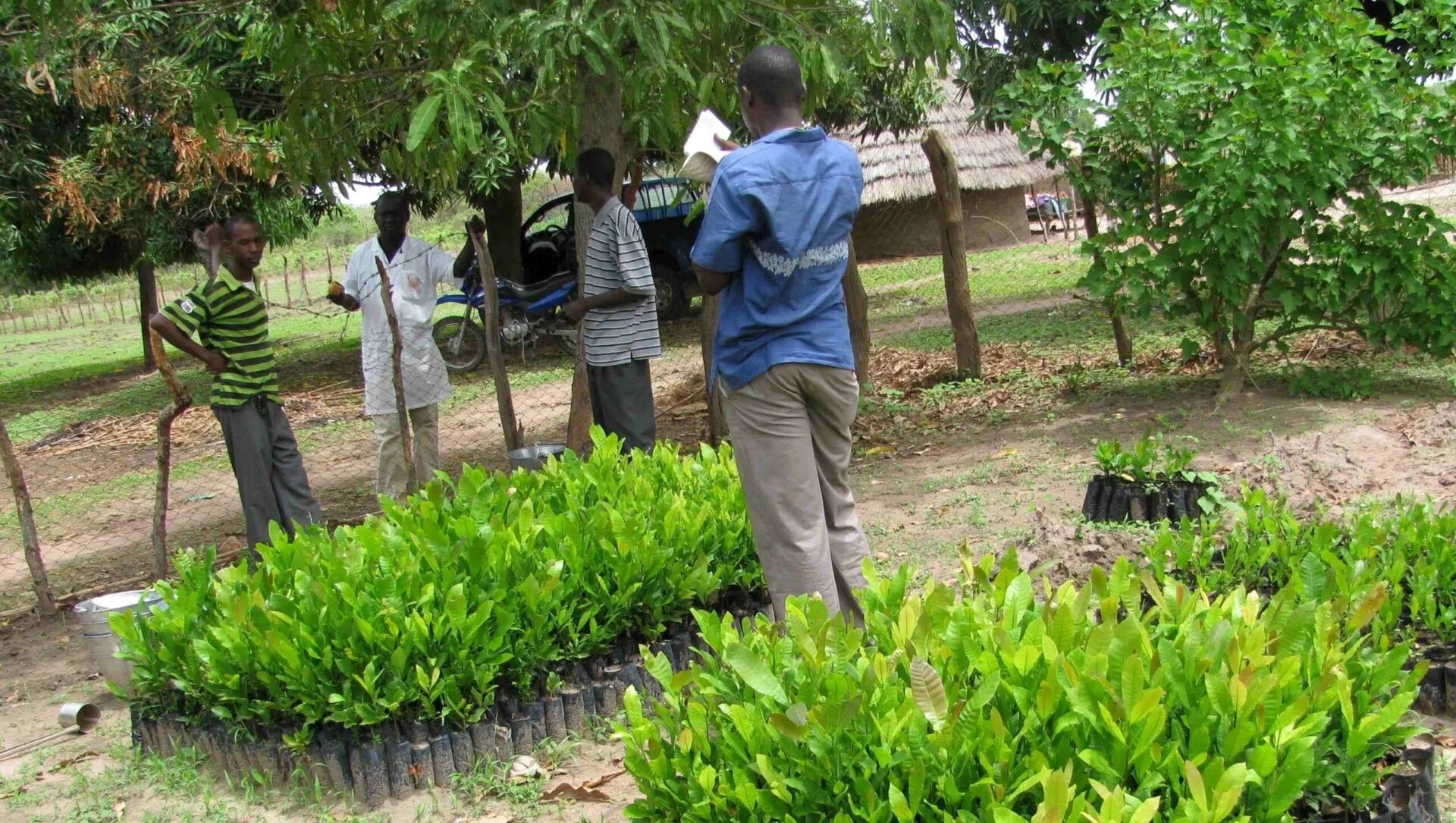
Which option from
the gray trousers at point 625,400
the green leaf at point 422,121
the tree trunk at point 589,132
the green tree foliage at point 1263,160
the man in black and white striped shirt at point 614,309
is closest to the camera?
the green leaf at point 422,121

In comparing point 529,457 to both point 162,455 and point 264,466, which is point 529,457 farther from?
point 162,455

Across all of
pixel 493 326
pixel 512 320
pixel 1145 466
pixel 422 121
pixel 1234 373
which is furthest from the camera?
pixel 512 320

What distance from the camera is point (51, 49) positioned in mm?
5707

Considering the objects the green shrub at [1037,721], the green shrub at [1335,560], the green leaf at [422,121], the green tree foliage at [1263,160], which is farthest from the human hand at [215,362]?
the green tree foliage at [1263,160]

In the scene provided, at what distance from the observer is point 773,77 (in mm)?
3570

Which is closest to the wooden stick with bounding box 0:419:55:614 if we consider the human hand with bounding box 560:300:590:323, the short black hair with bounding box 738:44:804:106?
the human hand with bounding box 560:300:590:323

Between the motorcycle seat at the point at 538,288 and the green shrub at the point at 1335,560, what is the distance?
10.3 meters

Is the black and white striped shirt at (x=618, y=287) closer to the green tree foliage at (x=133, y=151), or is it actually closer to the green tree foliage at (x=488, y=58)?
the green tree foliage at (x=488, y=58)

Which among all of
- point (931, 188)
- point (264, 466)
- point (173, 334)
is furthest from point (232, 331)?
point (931, 188)

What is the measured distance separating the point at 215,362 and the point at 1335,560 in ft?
15.0

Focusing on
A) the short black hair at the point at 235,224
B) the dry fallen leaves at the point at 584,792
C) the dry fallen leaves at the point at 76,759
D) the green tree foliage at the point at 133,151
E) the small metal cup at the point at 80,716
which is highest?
the green tree foliage at the point at 133,151

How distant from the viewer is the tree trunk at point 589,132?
21.0 ft

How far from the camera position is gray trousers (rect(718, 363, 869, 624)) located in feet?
12.1

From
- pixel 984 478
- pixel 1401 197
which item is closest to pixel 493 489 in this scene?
pixel 984 478
